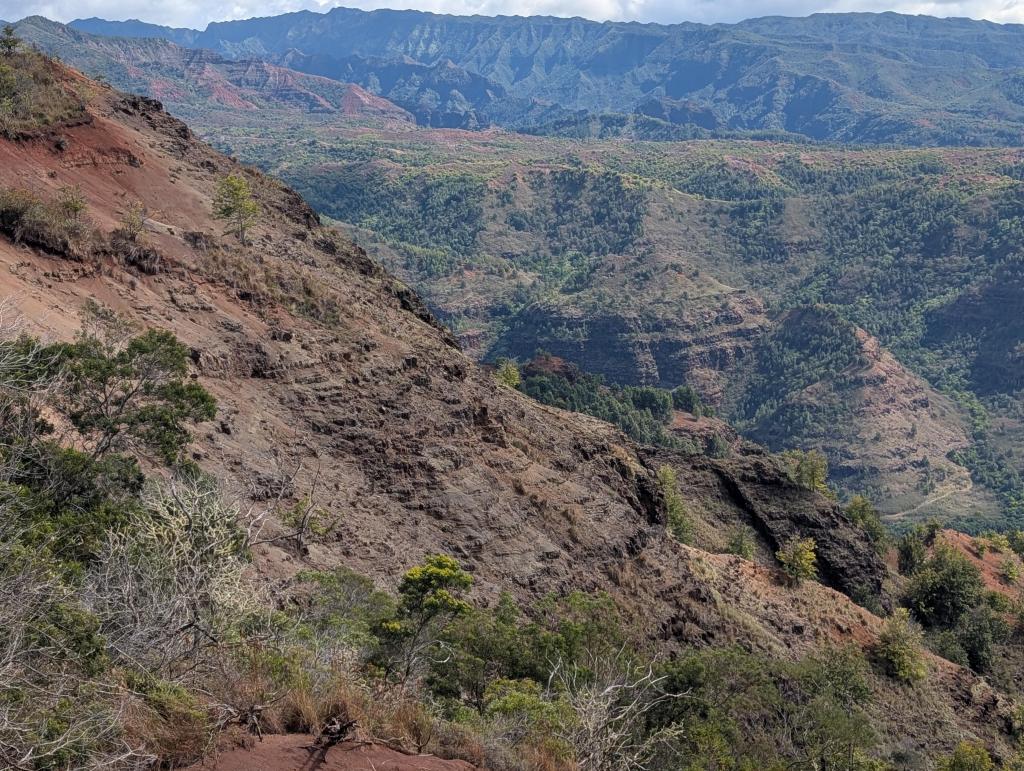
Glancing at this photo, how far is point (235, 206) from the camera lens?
154 feet

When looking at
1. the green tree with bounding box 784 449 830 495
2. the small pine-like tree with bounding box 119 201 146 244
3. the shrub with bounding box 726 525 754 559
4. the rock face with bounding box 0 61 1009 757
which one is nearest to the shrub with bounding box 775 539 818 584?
the rock face with bounding box 0 61 1009 757

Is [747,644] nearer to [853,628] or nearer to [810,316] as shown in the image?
[853,628]

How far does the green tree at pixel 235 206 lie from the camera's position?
46.5 meters

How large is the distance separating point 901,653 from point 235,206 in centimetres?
4065

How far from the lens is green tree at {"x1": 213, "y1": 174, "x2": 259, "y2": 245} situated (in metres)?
46.5

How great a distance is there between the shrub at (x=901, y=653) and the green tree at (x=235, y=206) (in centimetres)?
3876

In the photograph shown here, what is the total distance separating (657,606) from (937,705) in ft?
56.1

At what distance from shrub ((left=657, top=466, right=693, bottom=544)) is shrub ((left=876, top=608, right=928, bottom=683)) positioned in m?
13.3

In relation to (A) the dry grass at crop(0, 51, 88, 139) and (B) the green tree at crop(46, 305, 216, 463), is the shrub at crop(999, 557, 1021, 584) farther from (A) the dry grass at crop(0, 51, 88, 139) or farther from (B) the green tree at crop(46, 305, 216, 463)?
(A) the dry grass at crop(0, 51, 88, 139)

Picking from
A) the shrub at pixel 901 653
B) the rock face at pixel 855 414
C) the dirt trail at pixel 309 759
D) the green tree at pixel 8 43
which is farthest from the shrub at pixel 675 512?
the rock face at pixel 855 414

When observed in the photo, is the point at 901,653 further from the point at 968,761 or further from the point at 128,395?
the point at 128,395

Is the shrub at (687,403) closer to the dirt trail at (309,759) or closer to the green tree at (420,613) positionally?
the green tree at (420,613)

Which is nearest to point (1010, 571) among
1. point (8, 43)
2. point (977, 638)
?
point (977, 638)

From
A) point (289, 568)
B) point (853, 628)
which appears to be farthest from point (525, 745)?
point (853, 628)
